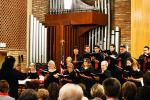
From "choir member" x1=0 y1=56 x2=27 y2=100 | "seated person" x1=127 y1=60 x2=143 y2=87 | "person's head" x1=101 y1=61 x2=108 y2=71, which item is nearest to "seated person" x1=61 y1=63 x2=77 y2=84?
"person's head" x1=101 y1=61 x2=108 y2=71

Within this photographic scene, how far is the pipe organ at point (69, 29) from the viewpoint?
42.9 feet

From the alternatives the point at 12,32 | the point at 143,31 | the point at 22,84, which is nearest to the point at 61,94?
the point at 22,84

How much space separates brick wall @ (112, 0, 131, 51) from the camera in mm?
12766

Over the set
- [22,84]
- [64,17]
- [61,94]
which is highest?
[64,17]

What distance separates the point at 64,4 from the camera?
45.0 feet

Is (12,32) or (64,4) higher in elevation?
(64,4)

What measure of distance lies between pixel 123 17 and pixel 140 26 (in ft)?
3.22

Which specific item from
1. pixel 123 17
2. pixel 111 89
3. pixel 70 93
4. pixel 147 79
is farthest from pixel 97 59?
pixel 70 93

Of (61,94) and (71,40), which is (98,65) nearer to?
(71,40)

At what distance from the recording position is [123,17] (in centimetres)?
1301

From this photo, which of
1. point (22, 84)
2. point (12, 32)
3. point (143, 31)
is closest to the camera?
point (22, 84)

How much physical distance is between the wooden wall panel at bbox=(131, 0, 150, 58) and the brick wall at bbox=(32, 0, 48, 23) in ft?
12.0

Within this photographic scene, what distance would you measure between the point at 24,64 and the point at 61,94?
10.8 m

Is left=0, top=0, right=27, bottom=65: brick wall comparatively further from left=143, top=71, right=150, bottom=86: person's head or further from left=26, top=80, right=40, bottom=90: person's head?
left=143, top=71, right=150, bottom=86: person's head
